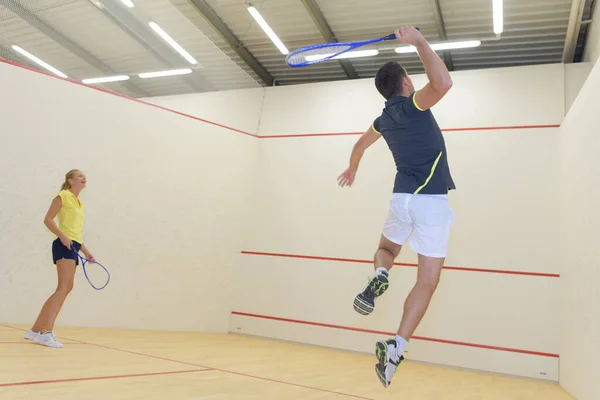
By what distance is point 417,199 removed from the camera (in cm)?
208

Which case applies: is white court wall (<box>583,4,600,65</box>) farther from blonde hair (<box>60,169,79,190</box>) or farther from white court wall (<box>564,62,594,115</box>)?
blonde hair (<box>60,169,79,190</box>)

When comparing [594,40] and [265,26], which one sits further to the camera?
[265,26]

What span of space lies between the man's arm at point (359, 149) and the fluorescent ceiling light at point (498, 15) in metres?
2.71

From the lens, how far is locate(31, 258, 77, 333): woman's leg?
10.3 feet

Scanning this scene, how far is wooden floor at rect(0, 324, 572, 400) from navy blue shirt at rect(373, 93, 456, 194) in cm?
105

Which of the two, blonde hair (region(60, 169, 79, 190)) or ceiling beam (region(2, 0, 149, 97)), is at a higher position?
ceiling beam (region(2, 0, 149, 97))

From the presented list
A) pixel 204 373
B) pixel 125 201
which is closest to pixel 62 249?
pixel 204 373

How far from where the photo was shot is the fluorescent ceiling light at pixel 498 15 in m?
4.57

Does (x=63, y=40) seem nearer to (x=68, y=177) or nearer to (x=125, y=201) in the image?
(x=125, y=201)

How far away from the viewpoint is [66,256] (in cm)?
324

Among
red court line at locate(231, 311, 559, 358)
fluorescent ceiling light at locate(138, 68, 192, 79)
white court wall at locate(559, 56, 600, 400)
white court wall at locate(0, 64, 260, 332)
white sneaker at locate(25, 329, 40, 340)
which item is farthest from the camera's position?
fluorescent ceiling light at locate(138, 68, 192, 79)

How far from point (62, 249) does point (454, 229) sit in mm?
2895

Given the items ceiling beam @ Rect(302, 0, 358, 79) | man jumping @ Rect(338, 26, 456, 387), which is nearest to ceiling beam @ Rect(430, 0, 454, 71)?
ceiling beam @ Rect(302, 0, 358, 79)

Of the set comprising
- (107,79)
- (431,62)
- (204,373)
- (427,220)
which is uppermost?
(107,79)
